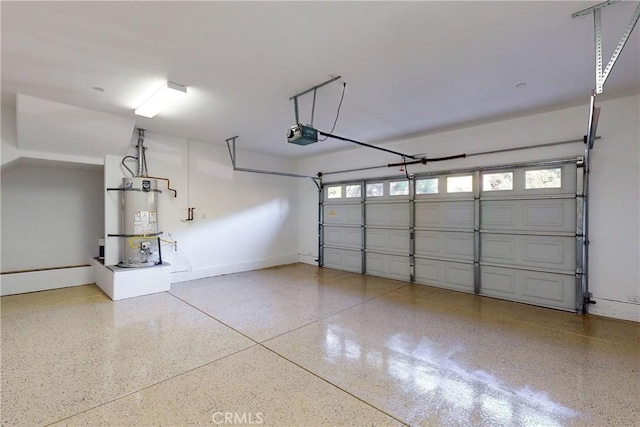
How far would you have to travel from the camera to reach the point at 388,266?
5.99 metres

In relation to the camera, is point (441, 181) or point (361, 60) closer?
point (361, 60)

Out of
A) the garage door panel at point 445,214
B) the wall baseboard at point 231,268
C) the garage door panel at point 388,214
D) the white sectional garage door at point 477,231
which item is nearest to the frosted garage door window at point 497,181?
the white sectional garage door at point 477,231

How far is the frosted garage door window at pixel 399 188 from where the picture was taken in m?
5.74

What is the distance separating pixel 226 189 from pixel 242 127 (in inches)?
74.3

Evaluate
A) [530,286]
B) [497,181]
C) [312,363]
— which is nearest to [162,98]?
[312,363]

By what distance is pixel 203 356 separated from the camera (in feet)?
8.77

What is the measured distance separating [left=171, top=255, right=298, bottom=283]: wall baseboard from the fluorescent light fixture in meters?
3.08

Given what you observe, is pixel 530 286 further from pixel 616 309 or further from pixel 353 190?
pixel 353 190

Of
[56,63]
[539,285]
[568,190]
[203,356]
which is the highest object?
[56,63]

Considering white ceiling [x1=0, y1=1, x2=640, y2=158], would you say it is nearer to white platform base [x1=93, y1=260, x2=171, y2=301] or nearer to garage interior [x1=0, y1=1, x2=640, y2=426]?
garage interior [x1=0, y1=1, x2=640, y2=426]

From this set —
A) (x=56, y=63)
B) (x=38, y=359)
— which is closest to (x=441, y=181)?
(x=56, y=63)

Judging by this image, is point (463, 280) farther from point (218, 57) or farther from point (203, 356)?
point (218, 57)

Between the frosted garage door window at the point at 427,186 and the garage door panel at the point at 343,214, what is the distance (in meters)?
1.45

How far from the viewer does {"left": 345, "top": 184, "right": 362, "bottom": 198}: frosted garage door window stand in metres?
6.58
